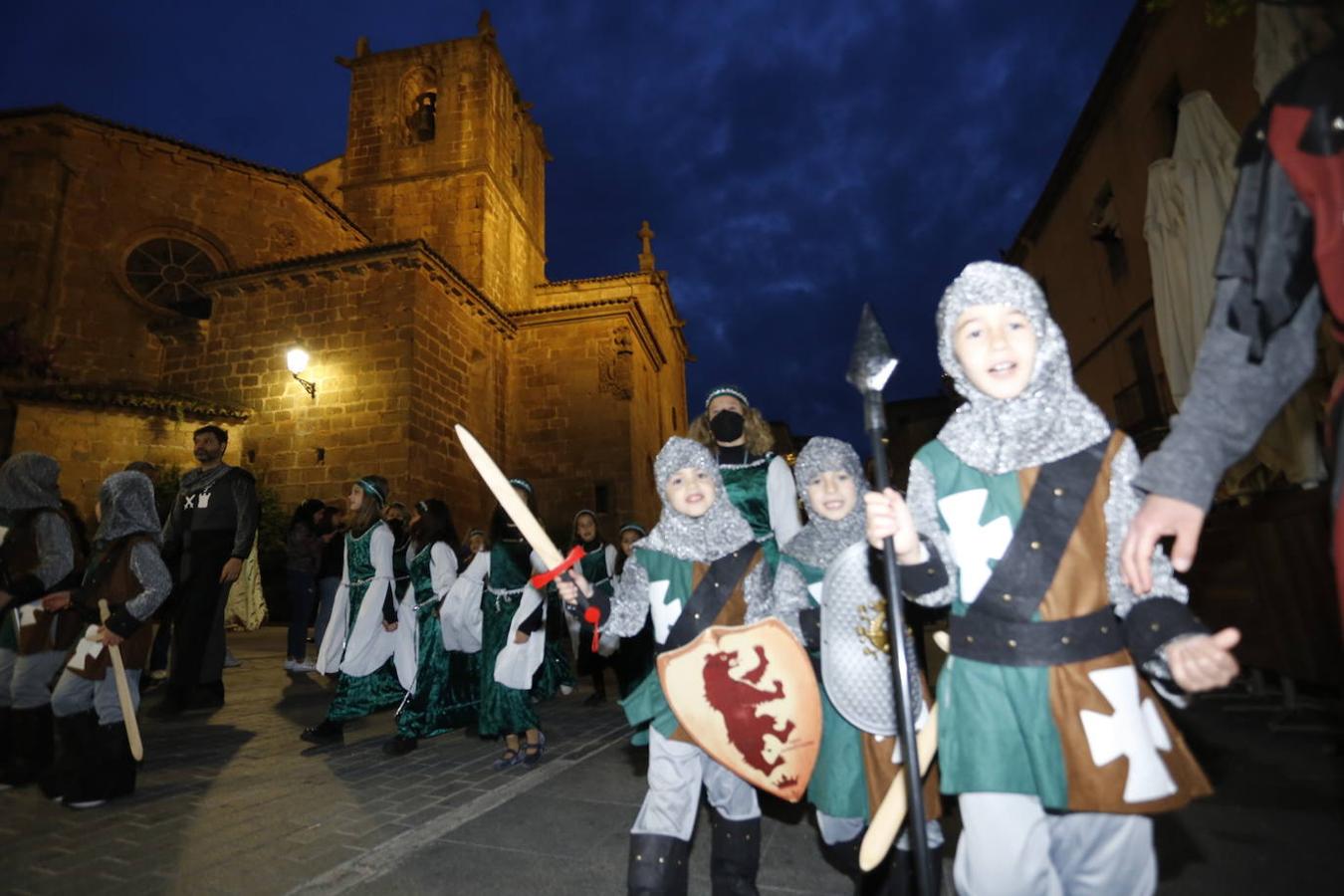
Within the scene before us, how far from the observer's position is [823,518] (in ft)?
8.69

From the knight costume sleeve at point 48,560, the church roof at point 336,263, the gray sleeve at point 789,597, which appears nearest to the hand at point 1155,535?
the gray sleeve at point 789,597

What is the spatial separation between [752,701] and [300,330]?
15302 mm

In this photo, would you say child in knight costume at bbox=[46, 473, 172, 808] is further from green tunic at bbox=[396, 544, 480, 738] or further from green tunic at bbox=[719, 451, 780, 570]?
green tunic at bbox=[719, 451, 780, 570]

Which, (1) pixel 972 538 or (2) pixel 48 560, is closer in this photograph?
(1) pixel 972 538

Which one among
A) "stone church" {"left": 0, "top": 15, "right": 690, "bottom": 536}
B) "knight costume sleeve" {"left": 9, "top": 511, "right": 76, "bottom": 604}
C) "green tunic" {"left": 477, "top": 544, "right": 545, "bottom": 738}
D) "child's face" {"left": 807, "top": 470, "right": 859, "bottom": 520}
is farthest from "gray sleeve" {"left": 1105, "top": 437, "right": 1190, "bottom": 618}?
"stone church" {"left": 0, "top": 15, "right": 690, "bottom": 536}

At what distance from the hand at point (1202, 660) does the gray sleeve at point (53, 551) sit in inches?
212

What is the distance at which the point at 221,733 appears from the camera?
5125 mm

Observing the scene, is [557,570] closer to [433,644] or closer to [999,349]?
[999,349]

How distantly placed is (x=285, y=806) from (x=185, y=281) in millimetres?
17519

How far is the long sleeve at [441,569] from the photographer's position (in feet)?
16.7

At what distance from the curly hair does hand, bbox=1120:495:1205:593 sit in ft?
6.40

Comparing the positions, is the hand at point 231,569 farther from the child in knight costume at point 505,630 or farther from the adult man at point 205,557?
the child in knight costume at point 505,630

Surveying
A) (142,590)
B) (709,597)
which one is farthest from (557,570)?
(142,590)

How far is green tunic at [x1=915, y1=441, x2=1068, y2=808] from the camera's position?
1440mm
